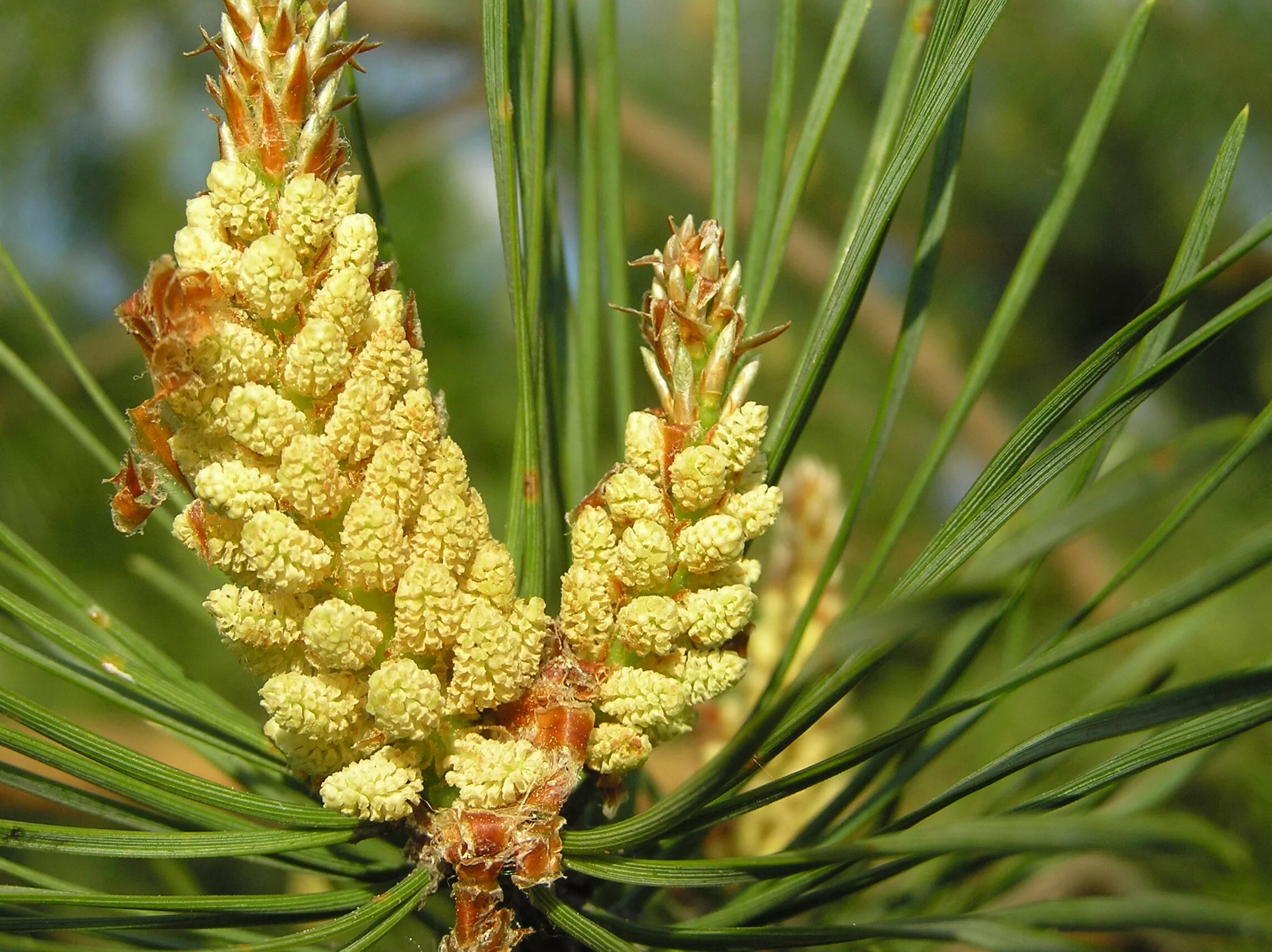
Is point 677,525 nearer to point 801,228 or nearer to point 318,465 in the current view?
point 318,465

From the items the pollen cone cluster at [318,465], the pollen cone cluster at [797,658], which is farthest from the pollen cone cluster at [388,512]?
the pollen cone cluster at [797,658]

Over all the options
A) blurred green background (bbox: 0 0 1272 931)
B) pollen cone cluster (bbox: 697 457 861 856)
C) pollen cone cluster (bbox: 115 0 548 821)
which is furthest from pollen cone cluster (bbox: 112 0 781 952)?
blurred green background (bbox: 0 0 1272 931)

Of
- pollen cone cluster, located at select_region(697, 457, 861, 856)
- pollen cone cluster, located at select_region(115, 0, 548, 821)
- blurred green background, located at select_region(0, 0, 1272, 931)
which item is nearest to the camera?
pollen cone cluster, located at select_region(115, 0, 548, 821)

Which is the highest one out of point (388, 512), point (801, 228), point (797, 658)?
point (801, 228)

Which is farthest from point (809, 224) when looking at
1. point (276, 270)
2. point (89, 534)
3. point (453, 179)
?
point (276, 270)

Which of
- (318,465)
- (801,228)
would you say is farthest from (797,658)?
(801,228)

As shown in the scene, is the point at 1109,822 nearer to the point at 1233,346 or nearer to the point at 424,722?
the point at 424,722

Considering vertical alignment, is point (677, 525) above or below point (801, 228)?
below

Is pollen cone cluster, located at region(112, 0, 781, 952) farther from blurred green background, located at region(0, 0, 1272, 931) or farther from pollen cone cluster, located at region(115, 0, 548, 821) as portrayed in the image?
blurred green background, located at region(0, 0, 1272, 931)
